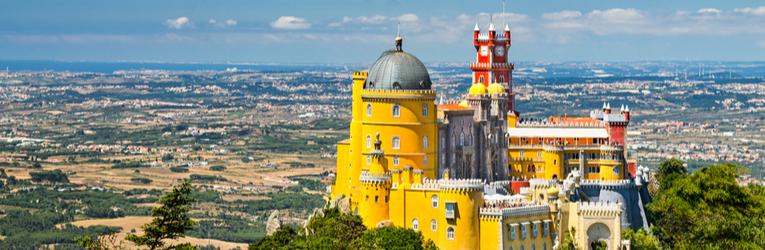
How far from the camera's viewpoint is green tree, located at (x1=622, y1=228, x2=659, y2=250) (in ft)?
302

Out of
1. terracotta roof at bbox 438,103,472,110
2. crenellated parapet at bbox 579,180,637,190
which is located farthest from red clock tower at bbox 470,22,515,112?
crenellated parapet at bbox 579,180,637,190

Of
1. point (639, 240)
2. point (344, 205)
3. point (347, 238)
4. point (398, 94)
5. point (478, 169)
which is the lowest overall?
point (639, 240)

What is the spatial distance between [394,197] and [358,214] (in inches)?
155

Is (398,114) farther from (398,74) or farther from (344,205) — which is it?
(344,205)

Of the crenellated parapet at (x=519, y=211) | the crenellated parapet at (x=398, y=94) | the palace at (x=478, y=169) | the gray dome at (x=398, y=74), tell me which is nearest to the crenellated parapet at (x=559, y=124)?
the palace at (x=478, y=169)

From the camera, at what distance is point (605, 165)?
11050 cm

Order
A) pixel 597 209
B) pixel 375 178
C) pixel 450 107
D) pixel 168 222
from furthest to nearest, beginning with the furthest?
1. pixel 450 107
2. pixel 597 209
3. pixel 375 178
4. pixel 168 222

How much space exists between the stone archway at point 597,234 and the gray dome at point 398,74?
1851cm

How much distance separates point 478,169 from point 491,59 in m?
20.6

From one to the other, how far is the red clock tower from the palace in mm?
524

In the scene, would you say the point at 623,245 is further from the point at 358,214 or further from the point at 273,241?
the point at 273,241

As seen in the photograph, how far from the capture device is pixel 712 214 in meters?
93.3

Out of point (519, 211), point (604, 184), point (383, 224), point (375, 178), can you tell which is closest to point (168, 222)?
point (383, 224)

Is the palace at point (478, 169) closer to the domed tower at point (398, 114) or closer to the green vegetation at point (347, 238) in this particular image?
the domed tower at point (398, 114)
